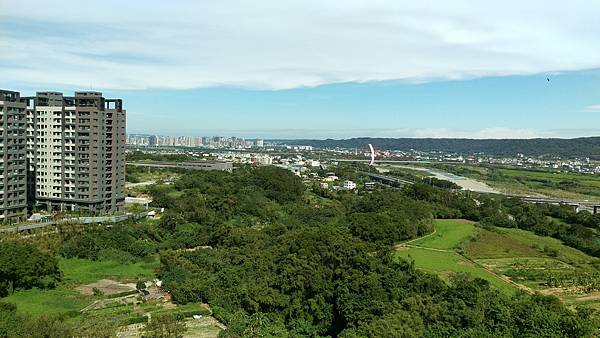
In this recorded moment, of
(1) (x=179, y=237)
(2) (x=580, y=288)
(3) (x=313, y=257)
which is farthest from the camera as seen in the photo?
(1) (x=179, y=237)

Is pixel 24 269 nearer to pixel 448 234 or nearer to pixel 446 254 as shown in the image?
pixel 446 254

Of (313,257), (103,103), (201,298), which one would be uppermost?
(103,103)

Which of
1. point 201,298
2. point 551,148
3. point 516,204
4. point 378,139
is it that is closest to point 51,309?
point 201,298

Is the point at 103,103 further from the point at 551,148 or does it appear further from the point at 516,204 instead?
the point at 551,148

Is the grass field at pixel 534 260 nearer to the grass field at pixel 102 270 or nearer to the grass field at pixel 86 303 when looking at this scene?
the grass field at pixel 86 303

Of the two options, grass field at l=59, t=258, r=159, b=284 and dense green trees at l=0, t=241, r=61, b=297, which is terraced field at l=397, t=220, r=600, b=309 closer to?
grass field at l=59, t=258, r=159, b=284

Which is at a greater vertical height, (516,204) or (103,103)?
(103,103)

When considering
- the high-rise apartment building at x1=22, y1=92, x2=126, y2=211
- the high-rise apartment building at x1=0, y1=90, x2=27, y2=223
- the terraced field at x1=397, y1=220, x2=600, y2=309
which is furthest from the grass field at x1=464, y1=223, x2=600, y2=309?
the high-rise apartment building at x1=0, y1=90, x2=27, y2=223
